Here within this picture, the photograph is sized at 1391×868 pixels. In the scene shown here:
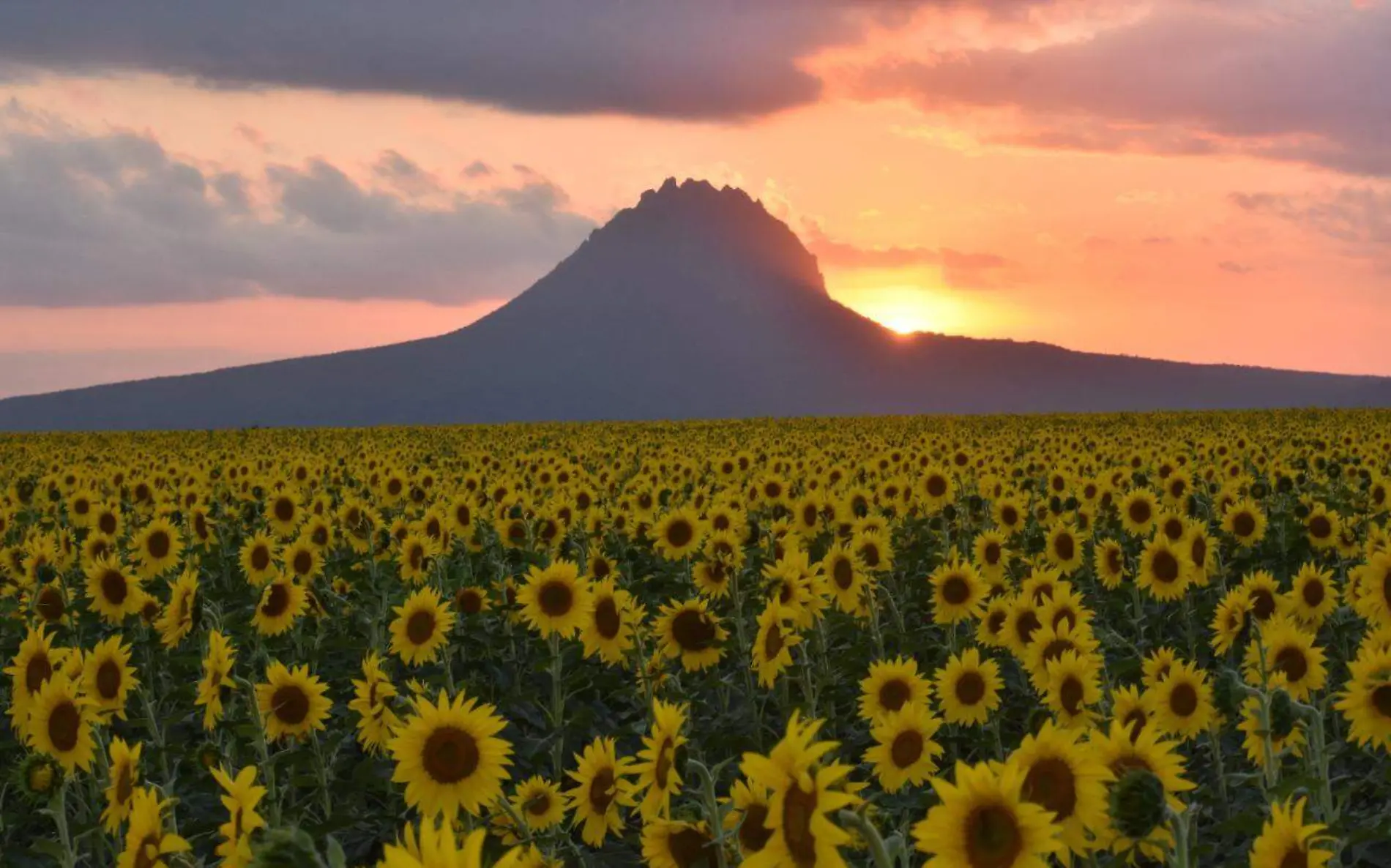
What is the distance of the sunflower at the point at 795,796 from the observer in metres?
2.97

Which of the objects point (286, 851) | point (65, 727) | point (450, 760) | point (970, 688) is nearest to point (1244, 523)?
point (970, 688)

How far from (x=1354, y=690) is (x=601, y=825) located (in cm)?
356

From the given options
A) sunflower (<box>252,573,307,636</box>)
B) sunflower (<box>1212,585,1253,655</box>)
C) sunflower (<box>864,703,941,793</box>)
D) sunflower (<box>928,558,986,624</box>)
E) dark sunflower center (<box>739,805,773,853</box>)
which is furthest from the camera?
sunflower (<box>928,558,986,624</box>)

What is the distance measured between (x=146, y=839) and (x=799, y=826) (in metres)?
2.31

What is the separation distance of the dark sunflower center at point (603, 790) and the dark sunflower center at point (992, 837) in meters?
2.65

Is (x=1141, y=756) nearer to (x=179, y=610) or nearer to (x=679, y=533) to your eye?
(x=179, y=610)

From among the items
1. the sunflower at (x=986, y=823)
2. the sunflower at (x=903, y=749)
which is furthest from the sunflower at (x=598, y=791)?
the sunflower at (x=986, y=823)

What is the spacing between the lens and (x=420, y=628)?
8.70 metres

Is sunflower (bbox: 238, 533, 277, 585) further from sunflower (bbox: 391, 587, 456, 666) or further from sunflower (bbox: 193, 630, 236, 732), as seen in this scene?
sunflower (bbox: 193, 630, 236, 732)

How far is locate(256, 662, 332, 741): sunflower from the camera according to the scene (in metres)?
7.31

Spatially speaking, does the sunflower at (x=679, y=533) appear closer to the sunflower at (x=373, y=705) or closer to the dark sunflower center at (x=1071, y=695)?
the sunflower at (x=373, y=705)

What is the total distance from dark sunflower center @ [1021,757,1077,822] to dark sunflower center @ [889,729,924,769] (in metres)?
2.26

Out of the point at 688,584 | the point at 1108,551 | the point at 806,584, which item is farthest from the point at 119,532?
the point at 1108,551

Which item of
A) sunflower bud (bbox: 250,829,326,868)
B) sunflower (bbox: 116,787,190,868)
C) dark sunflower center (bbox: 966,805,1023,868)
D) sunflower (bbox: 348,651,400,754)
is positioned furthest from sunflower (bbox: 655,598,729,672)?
sunflower bud (bbox: 250,829,326,868)
